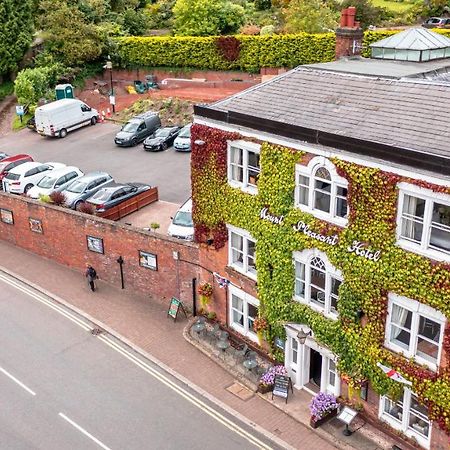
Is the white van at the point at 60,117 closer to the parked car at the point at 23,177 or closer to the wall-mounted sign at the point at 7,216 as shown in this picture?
the parked car at the point at 23,177

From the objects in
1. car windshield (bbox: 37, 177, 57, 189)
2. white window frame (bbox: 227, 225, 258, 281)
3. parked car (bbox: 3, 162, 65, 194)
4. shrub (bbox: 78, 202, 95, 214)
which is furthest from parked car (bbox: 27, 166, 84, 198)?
white window frame (bbox: 227, 225, 258, 281)

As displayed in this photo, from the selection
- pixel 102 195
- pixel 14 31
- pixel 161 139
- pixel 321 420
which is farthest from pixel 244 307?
pixel 14 31

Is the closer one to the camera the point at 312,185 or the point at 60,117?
the point at 312,185

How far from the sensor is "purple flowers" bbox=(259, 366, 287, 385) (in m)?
22.4

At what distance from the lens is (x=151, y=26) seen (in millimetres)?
70062

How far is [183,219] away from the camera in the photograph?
1151 inches

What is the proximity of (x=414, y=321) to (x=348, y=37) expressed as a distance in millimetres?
14802

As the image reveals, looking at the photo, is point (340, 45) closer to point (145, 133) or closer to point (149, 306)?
point (149, 306)

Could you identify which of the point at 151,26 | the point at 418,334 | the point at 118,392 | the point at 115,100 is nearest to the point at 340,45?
the point at 418,334

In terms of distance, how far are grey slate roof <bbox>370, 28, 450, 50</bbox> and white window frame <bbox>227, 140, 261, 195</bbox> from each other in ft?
26.7

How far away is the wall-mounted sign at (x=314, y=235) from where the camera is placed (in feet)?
63.5

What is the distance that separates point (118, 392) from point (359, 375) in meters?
8.28

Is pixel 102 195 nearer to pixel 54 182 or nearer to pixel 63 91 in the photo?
pixel 54 182

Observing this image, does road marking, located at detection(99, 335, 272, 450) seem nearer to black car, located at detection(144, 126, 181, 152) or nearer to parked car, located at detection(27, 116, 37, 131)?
black car, located at detection(144, 126, 181, 152)
